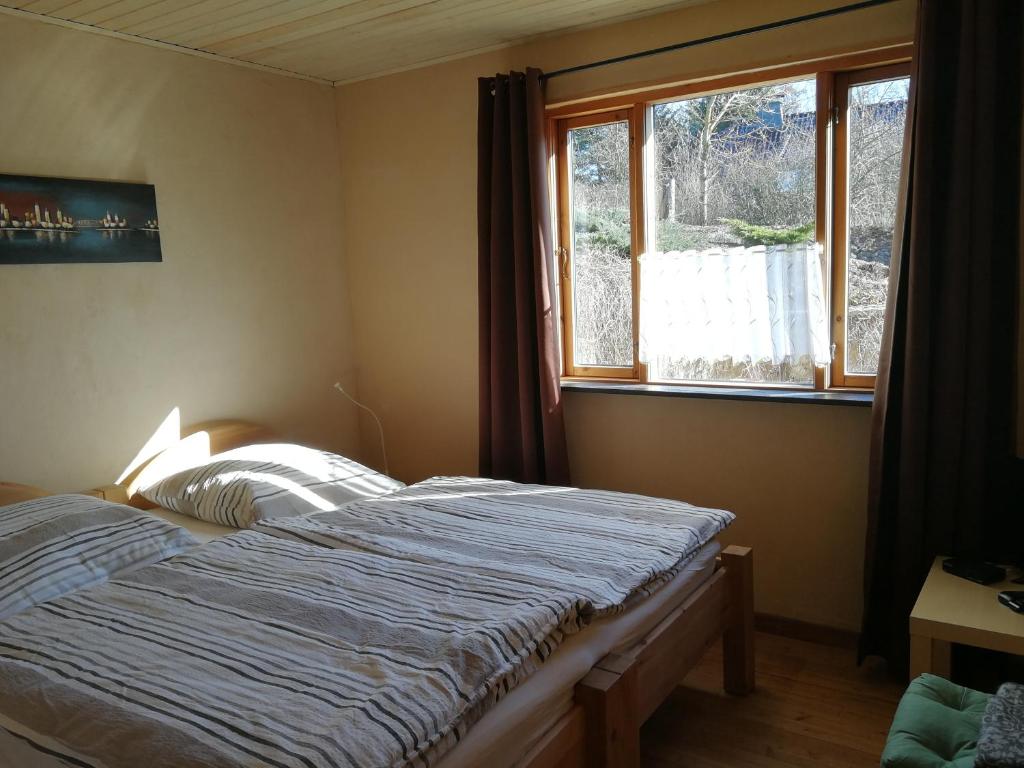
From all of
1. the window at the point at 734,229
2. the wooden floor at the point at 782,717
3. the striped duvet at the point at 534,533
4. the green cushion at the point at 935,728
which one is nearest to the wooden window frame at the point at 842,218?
the window at the point at 734,229

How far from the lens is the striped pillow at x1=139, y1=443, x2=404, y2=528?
288cm

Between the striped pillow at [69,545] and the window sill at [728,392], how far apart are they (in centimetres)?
168

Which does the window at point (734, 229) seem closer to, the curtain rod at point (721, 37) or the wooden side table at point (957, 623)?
the curtain rod at point (721, 37)

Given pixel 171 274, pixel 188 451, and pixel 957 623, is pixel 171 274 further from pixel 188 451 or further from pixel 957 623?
pixel 957 623

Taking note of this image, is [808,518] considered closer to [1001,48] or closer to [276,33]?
[1001,48]

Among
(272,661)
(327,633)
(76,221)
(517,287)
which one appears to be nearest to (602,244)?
(517,287)

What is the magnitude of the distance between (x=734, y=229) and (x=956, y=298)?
878 millimetres

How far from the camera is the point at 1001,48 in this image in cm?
246

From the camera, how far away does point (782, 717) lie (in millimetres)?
2576

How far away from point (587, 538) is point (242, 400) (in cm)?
195

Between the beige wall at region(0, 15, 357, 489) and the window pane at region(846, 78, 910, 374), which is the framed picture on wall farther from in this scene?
the window pane at region(846, 78, 910, 374)

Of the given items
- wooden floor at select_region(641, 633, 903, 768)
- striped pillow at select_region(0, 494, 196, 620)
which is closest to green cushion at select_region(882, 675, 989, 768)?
wooden floor at select_region(641, 633, 903, 768)

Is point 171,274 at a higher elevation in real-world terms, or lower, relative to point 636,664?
higher

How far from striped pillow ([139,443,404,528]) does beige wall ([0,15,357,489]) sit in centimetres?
35
